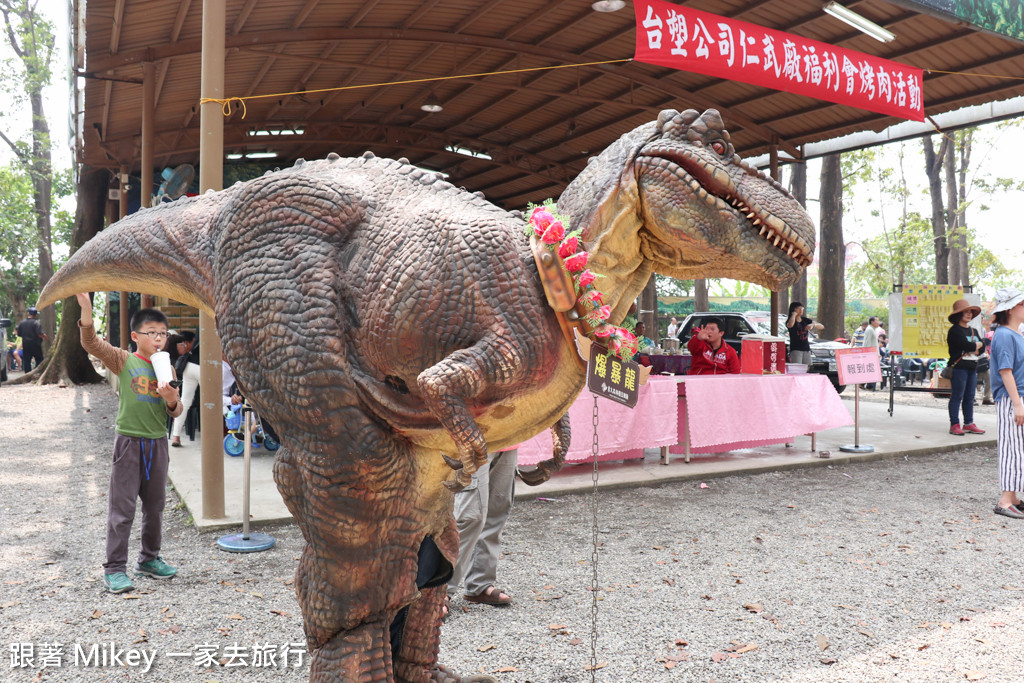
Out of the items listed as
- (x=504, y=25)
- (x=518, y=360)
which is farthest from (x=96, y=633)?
(x=504, y=25)

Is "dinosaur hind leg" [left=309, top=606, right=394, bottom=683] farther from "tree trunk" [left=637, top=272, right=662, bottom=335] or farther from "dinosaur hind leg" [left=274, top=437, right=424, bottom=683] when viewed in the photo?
"tree trunk" [left=637, top=272, right=662, bottom=335]

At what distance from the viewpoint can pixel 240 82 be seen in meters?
10.5

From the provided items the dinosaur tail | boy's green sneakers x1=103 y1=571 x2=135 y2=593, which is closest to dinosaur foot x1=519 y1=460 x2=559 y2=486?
the dinosaur tail

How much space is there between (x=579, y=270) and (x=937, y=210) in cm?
2339

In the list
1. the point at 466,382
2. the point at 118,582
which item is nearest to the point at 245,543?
the point at 118,582

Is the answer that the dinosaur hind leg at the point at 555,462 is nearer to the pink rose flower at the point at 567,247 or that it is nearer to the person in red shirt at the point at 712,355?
the pink rose flower at the point at 567,247

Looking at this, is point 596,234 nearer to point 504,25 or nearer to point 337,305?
point 337,305

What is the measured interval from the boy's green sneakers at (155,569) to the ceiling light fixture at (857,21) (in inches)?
336

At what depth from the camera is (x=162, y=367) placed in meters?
3.73

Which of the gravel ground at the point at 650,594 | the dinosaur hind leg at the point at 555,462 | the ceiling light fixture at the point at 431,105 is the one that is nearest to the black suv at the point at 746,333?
the ceiling light fixture at the point at 431,105

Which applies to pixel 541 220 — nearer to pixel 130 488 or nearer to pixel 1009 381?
pixel 130 488

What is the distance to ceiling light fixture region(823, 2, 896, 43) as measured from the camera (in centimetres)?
792

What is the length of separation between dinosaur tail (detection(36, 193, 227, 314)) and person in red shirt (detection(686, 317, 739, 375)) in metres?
6.86

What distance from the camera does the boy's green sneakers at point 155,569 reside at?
4.21m
